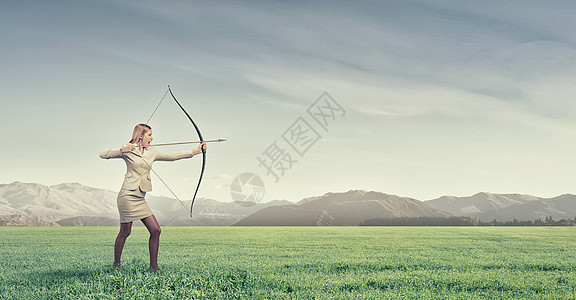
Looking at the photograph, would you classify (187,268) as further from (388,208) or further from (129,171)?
(388,208)

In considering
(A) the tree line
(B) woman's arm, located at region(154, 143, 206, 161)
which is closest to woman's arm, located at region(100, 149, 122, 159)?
(B) woman's arm, located at region(154, 143, 206, 161)

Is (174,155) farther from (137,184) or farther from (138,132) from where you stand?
(137,184)

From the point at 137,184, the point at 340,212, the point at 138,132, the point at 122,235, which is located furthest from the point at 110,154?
the point at 340,212

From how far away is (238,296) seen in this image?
6.62 m

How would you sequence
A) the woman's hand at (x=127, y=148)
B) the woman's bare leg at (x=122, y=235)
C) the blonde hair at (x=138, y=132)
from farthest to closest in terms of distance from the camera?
1. the blonde hair at (x=138, y=132)
2. the woman's bare leg at (x=122, y=235)
3. the woman's hand at (x=127, y=148)

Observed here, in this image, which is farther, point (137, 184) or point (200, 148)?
point (200, 148)

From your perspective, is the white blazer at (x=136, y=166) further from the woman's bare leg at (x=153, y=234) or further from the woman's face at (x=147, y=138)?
the woman's bare leg at (x=153, y=234)

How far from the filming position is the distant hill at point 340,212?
13150 centimetres

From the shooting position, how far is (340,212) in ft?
513

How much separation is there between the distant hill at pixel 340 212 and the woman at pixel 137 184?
109m

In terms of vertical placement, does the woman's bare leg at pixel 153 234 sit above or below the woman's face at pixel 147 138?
below

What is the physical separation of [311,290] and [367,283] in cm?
137

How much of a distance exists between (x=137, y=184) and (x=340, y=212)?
152m

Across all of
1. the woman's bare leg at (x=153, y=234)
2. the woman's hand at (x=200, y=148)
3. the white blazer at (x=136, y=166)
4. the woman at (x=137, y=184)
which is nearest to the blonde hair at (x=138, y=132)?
the woman at (x=137, y=184)
